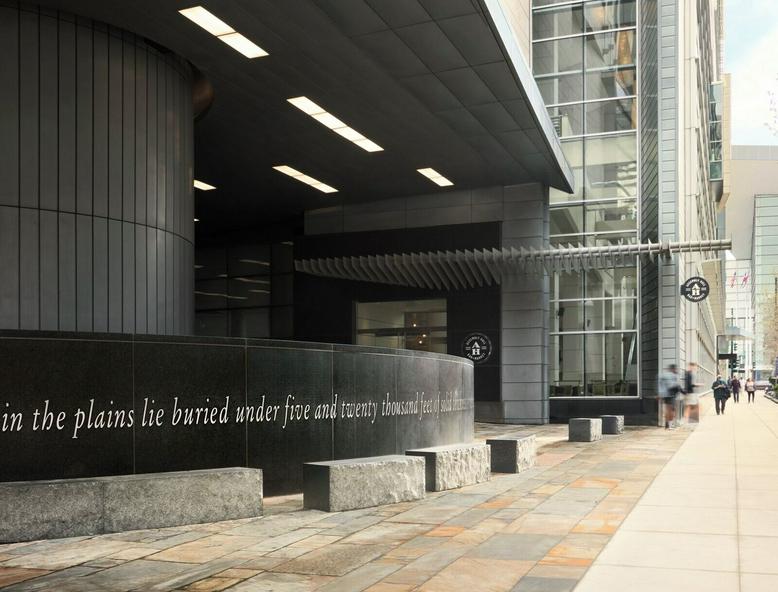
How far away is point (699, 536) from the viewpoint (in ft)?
27.5

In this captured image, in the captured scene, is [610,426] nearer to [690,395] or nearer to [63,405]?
[690,395]

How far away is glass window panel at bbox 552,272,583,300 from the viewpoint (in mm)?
32375

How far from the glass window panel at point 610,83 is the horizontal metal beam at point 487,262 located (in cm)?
777

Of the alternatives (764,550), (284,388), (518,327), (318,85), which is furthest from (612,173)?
(764,550)

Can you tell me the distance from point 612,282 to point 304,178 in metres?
12.4

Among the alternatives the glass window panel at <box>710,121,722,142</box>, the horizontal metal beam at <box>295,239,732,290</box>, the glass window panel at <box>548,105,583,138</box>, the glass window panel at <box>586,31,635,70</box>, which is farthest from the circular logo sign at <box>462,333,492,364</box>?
the glass window panel at <box>710,121,722,142</box>

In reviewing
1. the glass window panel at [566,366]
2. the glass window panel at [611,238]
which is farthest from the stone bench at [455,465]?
the glass window panel at [611,238]

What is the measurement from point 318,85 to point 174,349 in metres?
9.54

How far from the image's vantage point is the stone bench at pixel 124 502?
8.05m

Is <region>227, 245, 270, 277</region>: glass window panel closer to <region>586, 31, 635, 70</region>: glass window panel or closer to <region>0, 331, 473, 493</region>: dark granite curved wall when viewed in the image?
<region>586, 31, 635, 70</region>: glass window panel

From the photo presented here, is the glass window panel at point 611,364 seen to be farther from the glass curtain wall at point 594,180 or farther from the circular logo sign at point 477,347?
the circular logo sign at point 477,347

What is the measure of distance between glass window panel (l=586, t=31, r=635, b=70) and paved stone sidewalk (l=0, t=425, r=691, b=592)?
24513mm

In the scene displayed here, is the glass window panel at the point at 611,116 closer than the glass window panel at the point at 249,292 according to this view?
Yes

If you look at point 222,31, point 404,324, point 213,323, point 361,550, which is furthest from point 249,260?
point 361,550
